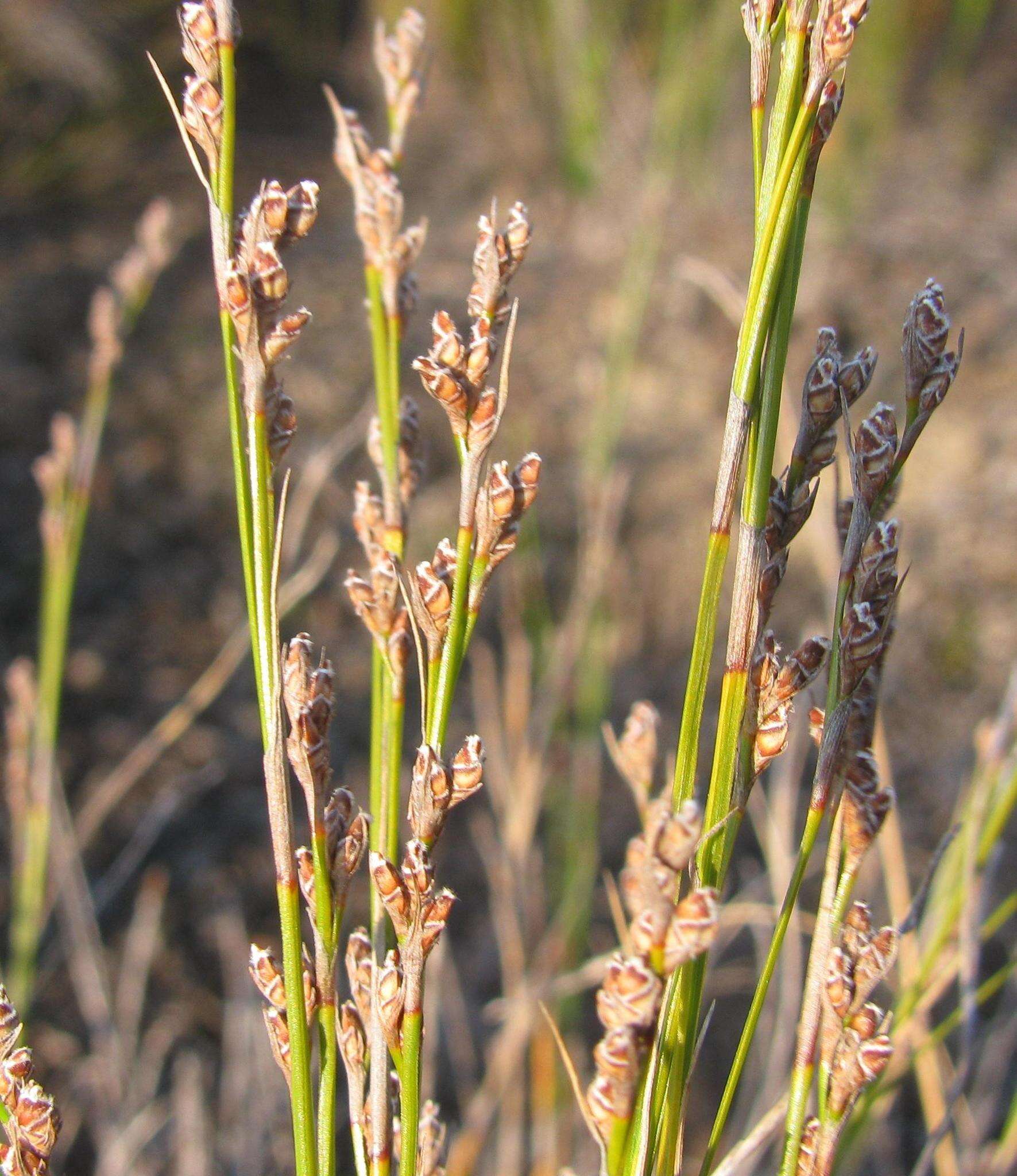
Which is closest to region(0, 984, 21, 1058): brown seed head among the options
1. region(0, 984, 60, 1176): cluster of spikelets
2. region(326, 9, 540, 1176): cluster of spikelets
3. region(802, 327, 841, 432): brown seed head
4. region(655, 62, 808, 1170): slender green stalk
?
region(0, 984, 60, 1176): cluster of spikelets

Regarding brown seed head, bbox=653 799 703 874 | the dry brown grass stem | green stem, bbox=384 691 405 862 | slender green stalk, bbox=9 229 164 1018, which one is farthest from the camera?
slender green stalk, bbox=9 229 164 1018

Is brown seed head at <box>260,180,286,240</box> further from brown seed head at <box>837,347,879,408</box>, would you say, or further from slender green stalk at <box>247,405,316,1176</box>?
brown seed head at <box>837,347,879,408</box>

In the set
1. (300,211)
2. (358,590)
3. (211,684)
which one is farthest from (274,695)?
(211,684)

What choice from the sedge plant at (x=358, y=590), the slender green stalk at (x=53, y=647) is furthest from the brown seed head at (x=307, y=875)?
the slender green stalk at (x=53, y=647)

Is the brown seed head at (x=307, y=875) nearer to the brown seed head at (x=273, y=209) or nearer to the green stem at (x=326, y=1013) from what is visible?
the green stem at (x=326, y=1013)

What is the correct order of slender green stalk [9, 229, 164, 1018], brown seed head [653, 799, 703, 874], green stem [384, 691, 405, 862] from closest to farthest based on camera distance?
brown seed head [653, 799, 703, 874], green stem [384, 691, 405, 862], slender green stalk [9, 229, 164, 1018]

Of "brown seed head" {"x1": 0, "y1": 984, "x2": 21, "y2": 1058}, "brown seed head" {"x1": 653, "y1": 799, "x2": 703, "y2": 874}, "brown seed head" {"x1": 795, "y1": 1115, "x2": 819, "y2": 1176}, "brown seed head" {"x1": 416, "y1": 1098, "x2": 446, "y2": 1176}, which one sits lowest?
"brown seed head" {"x1": 416, "y1": 1098, "x2": 446, "y2": 1176}
